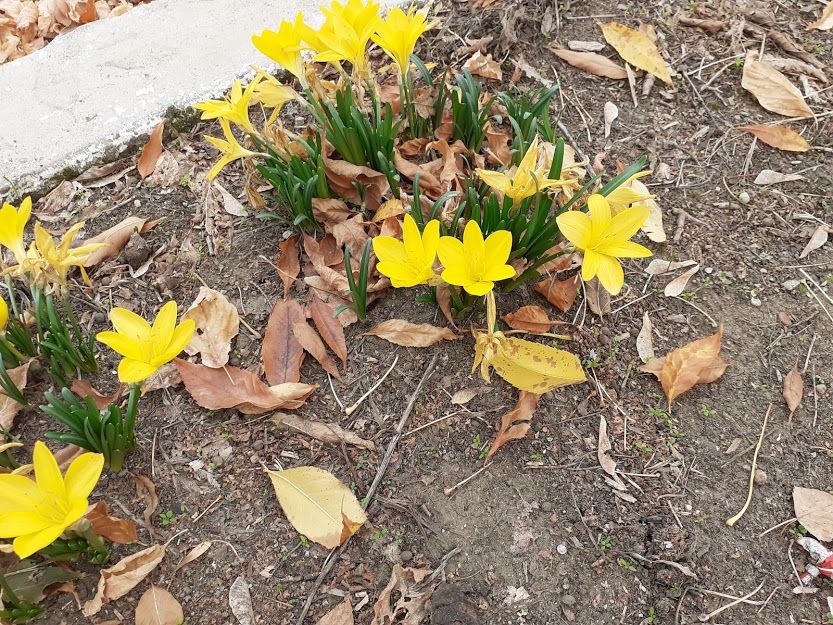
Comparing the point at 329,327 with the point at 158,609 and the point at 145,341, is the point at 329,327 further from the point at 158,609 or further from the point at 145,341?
the point at 158,609

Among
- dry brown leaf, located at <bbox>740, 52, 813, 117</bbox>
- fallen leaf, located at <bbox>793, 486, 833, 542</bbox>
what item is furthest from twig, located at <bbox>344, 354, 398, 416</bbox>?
dry brown leaf, located at <bbox>740, 52, 813, 117</bbox>

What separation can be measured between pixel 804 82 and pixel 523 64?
118 cm

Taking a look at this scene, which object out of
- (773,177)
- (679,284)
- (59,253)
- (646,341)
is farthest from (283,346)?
(773,177)

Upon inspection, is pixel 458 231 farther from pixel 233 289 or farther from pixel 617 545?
pixel 617 545

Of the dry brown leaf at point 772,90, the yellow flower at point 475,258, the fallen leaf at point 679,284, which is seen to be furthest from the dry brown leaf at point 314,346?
the dry brown leaf at point 772,90

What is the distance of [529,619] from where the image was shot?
1503 mm

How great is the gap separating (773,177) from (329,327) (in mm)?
1774

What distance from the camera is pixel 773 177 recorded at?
231 cm

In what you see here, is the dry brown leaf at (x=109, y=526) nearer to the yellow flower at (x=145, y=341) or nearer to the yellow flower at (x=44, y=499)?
the yellow flower at (x=44, y=499)

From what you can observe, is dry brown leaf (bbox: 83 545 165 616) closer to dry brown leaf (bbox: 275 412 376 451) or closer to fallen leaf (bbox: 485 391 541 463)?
dry brown leaf (bbox: 275 412 376 451)

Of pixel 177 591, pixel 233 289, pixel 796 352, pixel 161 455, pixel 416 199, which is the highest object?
pixel 416 199

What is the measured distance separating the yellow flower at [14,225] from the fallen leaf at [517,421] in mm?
1463

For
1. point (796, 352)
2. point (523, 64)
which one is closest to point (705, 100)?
point (523, 64)

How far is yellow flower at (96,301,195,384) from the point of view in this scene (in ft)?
4.80
